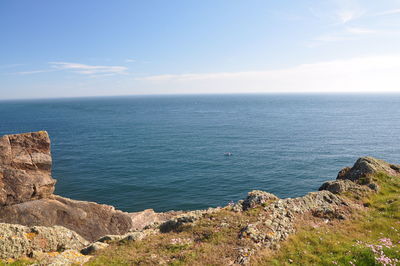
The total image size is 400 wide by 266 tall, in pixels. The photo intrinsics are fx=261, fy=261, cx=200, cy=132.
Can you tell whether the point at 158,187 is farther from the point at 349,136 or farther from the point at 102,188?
the point at 349,136

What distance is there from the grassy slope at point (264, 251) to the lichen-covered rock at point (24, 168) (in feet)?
65.9

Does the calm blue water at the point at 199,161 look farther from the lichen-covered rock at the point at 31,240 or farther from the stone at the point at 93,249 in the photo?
the stone at the point at 93,249

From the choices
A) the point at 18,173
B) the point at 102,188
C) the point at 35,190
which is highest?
the point at 18,173

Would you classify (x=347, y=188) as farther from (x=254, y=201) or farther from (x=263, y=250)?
(x=263, y=250)

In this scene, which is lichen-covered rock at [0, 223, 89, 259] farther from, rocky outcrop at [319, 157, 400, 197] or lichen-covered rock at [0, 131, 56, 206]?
rocky outcrop at [319, 157, 400, 197]

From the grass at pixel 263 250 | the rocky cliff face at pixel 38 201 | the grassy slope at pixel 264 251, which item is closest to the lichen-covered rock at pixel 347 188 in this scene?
the grass at pixel 263 250

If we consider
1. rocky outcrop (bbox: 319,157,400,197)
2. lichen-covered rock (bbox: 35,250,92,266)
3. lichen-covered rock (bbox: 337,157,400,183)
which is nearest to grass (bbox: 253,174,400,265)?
rocky outcrop (bbox: 319,157,400,197)

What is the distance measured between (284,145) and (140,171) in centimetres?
5498

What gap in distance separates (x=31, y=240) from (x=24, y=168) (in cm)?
1869

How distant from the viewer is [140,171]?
71000mm

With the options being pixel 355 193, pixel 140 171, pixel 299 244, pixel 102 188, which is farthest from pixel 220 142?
pixel 299 244

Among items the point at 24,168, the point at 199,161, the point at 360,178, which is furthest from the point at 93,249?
the point at 199,161

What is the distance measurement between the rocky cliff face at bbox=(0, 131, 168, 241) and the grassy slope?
51.8 ft

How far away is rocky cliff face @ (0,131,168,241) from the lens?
31.5 meters
